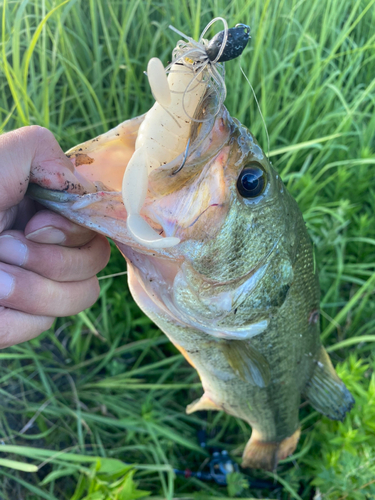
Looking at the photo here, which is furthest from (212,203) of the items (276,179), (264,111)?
(264,111)

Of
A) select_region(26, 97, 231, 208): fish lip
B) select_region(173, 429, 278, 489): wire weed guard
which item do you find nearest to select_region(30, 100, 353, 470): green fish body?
select_region(26, 97, 231, 208): fish lip

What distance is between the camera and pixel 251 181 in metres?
0.80

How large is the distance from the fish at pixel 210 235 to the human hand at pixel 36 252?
44 mm

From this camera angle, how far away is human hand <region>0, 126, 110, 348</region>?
2.53 feet

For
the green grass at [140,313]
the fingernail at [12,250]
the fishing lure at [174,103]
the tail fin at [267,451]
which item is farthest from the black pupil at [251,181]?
the tail fin at [267,451]

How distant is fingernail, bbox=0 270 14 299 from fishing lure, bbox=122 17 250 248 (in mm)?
430

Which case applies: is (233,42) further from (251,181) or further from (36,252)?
(36,252)

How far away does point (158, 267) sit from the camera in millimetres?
884

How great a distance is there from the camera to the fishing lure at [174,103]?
25.2 inches

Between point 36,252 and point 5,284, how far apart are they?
11cm

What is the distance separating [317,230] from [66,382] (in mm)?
1612

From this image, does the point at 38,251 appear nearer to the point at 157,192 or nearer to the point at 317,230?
the point at 157,192

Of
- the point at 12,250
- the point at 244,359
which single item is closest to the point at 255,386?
the point at 244,359

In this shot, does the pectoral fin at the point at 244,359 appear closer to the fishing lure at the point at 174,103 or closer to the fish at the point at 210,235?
the fish at the point at 210,235
